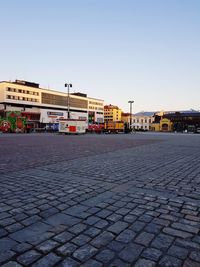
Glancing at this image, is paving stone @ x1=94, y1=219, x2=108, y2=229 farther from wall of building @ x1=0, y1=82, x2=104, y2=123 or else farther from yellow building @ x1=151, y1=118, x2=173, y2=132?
yellow building @ x1=151, y1=118, x2=173, y2=132

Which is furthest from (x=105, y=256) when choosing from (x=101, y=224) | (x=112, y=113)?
(x=112, y=113)

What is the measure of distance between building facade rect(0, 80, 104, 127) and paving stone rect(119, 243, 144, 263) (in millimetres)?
56080

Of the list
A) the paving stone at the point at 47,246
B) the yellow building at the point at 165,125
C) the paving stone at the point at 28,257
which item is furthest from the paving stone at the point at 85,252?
the yellow building at the point at 165,125

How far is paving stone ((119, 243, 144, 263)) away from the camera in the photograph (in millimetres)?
2348

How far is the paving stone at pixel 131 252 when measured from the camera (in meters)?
2.35

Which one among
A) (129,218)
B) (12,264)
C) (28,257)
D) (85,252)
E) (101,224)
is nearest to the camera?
(12,264)

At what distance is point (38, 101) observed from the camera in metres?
79.9

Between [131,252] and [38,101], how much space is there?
8209 cm

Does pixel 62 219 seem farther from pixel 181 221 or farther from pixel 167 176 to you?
pixel 167 176

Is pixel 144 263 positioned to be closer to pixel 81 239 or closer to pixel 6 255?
pixel 81 239

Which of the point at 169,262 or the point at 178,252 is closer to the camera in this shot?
the point at 169,262

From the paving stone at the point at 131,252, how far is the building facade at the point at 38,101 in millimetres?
56080

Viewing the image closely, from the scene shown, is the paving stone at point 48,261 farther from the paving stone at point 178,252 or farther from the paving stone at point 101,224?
the paving stone at point 178,252

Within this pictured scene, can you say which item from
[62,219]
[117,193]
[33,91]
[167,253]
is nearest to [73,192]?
[117,193]
